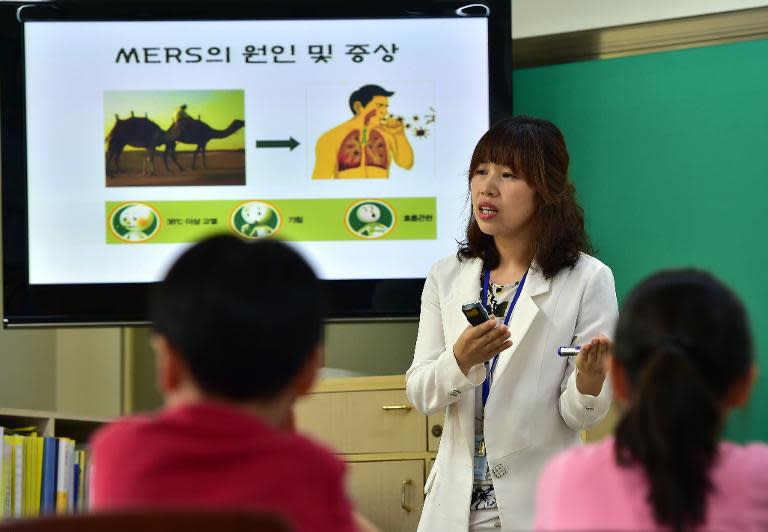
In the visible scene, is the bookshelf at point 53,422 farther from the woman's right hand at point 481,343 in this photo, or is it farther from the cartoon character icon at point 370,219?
the woman's right hand at point 481,343

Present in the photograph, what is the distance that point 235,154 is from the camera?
11.8 ft

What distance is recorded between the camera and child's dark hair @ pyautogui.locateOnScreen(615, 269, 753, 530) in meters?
1.18

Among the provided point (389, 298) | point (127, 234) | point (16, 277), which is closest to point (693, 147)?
point (389, 298)

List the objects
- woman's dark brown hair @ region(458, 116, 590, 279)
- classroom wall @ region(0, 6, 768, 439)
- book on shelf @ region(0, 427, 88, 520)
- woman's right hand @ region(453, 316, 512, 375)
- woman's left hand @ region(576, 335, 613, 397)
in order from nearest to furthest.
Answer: woman's left hand @ region(576, 335, 613, 397) → woman's right hand @ region(453, 316, 512, 375) → woman's dark brown hair @ region(458, 116, 590, 279) → book on shelf @ region(0, 427, 88, 520) → classroom wall @ region(0, 6, 768, 439)

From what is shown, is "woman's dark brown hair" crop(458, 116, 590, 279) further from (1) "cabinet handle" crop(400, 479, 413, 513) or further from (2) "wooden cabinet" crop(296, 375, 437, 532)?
(1) "cabinet handle" crop(400, 479, 413, 513)

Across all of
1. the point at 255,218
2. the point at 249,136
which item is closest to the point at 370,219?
the point at 255,218

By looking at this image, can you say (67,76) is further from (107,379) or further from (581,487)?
(581,487)

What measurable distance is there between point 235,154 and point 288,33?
16.7 inches

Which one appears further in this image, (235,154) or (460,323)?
(235,154)

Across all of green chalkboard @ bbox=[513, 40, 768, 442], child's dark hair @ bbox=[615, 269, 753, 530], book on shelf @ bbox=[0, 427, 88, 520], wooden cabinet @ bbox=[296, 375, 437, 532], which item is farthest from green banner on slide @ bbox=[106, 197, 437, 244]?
child's dark hair @ bbox=[615, 269, 753, 530]

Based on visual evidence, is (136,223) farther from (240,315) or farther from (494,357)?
(240,315)

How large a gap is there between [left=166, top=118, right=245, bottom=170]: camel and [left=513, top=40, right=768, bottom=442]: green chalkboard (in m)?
1.16

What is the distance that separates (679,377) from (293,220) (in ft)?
8.11

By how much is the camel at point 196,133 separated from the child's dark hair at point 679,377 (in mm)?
2479
